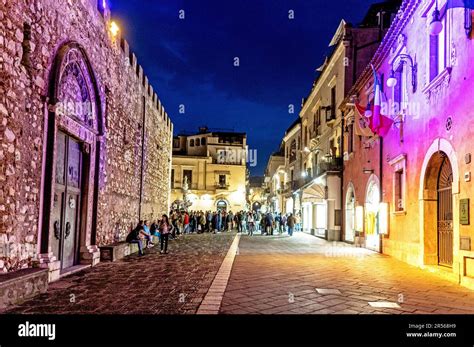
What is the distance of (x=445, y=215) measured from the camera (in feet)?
36.2

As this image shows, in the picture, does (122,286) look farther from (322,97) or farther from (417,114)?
(322,97)

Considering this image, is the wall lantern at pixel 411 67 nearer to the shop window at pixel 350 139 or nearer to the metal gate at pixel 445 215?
the metal gate at pixel 445 215

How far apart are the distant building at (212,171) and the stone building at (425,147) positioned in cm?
3371

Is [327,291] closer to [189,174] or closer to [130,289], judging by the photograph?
[130,289]

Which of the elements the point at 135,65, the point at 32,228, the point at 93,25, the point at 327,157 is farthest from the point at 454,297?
the point at 327,157

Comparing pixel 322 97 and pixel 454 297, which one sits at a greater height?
pixel 322 97

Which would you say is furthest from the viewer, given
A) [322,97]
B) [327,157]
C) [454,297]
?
[322,97]

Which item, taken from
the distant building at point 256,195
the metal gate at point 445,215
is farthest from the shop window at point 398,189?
the distant building at point 256,195

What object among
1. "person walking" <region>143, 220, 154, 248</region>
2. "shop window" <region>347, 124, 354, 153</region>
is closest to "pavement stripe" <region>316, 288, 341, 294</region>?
"person walking" <region>143, 220, 154, 248</region>

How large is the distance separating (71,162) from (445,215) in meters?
9.58

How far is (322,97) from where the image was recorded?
28500mm

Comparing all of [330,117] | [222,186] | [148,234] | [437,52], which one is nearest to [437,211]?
[437,52]

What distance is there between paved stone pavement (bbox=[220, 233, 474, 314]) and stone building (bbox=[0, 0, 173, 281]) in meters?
3.85
